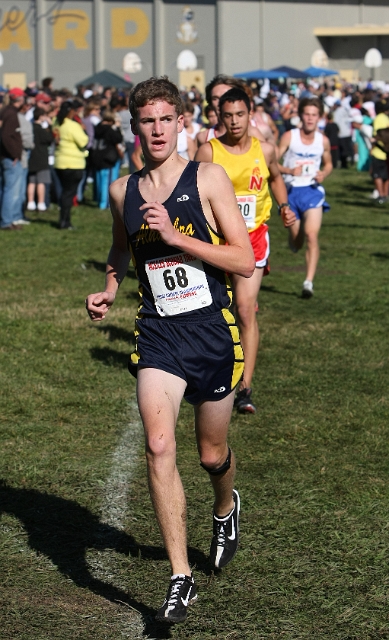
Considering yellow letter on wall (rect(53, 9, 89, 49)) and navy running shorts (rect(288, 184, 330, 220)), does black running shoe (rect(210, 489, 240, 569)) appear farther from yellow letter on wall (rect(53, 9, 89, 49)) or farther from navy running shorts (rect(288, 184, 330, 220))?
yellow letter on wall (rect(53, 9, 89, 49))

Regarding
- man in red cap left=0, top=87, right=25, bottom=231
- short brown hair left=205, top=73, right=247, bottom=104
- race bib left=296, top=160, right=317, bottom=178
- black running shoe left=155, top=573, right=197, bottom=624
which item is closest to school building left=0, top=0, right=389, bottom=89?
man in red cap left=0, top=87, right=25, bottom=231

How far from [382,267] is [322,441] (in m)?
7.97

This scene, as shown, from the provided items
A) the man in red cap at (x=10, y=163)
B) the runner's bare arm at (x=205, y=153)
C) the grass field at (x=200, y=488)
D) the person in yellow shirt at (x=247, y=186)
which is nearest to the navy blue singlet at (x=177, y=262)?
the grass field at (x=200, y=488)

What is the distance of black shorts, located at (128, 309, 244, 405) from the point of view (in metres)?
4.17

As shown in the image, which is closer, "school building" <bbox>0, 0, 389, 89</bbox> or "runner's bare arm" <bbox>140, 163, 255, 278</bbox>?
"runner's bare arm" <bbox>140, 163, 255, 278</bbox>

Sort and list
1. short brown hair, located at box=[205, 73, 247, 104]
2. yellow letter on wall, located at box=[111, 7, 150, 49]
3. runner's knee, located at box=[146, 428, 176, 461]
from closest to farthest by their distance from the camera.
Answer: runner's knee, located at box=[146, 428, 176, 461] → short brown hair, located at box=[205, 73, 247, 104] → yellow letter on wall, located at box=[111, 7, 150, 49]

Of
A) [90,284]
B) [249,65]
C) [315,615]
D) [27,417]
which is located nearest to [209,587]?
[315,615]

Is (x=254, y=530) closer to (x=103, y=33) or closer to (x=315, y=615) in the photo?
(x=315, y=615)

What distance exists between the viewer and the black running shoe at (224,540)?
4578 mm

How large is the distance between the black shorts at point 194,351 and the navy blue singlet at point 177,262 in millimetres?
47

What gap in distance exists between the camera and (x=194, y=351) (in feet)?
13.7

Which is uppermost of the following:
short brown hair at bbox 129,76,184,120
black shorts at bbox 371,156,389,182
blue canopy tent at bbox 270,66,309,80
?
blue canopy tent at bbox 270,66,309,80

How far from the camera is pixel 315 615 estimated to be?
13.8 feet

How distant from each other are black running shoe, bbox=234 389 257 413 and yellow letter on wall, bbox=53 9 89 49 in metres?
54.0
